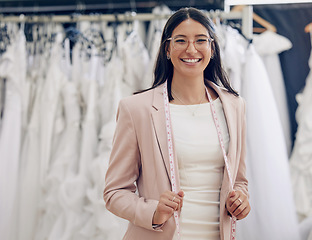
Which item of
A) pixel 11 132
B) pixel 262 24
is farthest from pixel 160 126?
pixel 262 24

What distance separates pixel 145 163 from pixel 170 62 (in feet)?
1.03

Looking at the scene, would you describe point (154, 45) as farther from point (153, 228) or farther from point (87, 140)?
point (153, 228)

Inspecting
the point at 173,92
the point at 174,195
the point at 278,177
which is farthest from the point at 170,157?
the point at 278,177

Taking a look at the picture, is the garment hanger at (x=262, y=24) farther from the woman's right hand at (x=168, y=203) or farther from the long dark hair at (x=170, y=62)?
the woman's right hand at (x=168, y=203)

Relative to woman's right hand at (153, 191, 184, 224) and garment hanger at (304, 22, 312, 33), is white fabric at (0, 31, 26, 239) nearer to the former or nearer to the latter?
woman's right hand at (153, 191, 184, 224)

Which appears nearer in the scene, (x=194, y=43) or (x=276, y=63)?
(x=194, y=43)

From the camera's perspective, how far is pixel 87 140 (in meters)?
1.97

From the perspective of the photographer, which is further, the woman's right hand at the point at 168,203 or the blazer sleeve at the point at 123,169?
the blazer sleeve at the point at 123,169

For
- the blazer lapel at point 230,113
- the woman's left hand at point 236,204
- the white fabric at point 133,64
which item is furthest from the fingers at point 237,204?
the white fabric at point 133,64

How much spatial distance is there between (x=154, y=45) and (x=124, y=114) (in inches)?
43.2

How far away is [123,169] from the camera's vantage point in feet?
3.32

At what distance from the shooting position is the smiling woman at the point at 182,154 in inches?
37.9

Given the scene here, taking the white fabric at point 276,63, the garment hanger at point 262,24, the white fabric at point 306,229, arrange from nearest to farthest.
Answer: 1. the white fabric at point 306,229
2. the white fabric at point 276,63
3. the garment hanger at point 262,24

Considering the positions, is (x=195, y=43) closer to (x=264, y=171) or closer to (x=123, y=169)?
(x=123, y=169)
